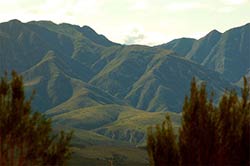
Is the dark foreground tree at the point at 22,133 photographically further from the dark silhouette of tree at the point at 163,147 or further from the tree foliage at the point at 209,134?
the tree foliage at the point at 209,134

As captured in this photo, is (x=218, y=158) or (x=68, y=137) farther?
(x=68, y=137)

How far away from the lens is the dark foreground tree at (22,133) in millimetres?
18219

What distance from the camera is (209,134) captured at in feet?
58.4

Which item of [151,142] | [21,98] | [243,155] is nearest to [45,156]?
[21,98]

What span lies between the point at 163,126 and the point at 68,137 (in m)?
3.87

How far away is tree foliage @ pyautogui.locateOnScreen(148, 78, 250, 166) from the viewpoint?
699 inches

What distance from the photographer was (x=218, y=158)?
1770 centimetres

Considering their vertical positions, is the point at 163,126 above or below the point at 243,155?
above

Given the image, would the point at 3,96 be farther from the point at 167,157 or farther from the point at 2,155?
the point at 167,157

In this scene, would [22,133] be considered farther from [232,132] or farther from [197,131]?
[232,132]

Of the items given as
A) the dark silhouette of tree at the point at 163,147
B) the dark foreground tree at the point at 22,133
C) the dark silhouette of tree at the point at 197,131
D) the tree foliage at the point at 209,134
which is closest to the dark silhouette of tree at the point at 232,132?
the tree foliage at the point at 209,134

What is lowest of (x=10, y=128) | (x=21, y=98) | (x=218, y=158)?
(x=218, y=158)

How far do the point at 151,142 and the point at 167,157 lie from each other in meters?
0.85

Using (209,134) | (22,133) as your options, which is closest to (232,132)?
(209,134)
